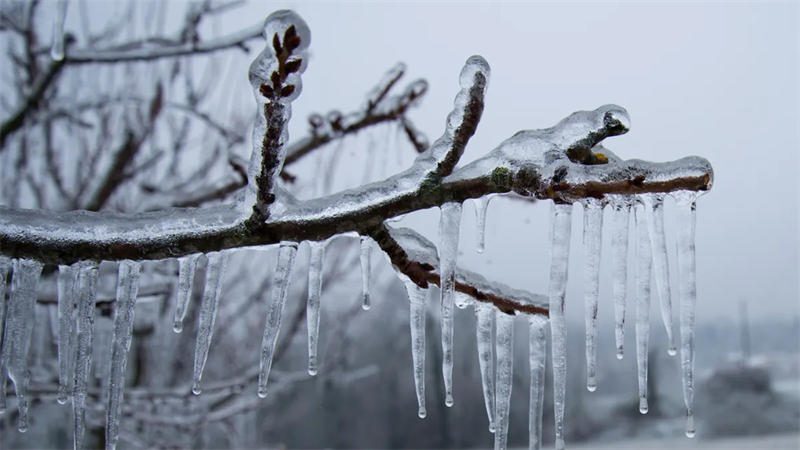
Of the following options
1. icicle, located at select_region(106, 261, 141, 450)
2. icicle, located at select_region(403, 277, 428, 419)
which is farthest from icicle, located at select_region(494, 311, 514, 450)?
icicle, located at select_region(106, 261, 141, 450)

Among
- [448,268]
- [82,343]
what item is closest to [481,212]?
[448,268]

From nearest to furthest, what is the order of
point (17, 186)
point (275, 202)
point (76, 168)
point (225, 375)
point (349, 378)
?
point (275, 202)
point (17, 186)
point (76, 168)
point (349, 378)
point (225, 375)

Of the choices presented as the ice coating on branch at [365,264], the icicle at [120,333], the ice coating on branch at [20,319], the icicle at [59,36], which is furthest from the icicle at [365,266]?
the icicle at [59,36]

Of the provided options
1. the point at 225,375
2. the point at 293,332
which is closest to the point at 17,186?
the point at 293,332

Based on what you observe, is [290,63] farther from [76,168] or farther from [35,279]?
[76,168]

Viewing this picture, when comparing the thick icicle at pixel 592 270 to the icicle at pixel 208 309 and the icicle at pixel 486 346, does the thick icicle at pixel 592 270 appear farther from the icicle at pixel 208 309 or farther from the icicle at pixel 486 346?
the icicle at pixel 208 309

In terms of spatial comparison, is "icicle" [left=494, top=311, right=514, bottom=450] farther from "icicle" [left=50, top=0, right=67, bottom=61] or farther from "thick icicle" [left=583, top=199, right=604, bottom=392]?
"icicle" [left=50, top=0, right=67, bottom=61]
